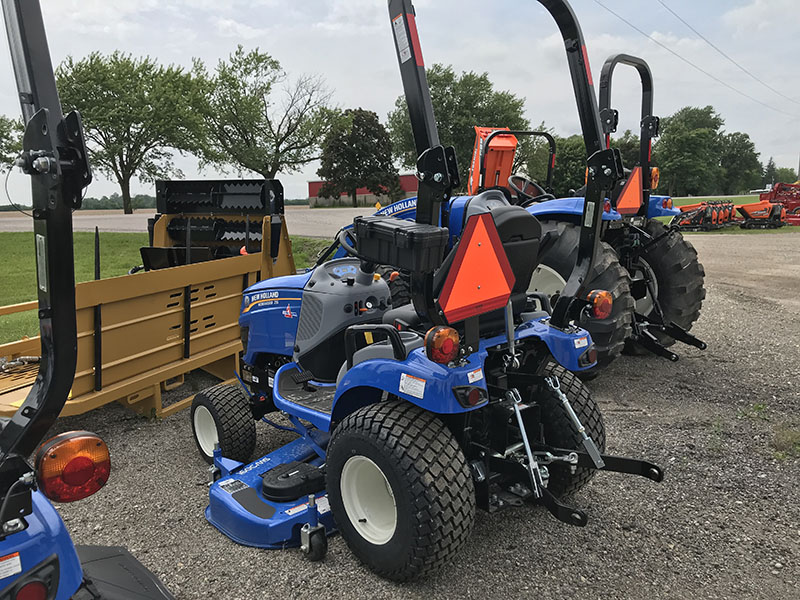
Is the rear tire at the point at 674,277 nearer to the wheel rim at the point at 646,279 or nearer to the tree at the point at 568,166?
the wheel rim at the point at 646,279

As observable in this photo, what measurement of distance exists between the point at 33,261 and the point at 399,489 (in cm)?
1295

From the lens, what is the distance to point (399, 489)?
7.81 feet

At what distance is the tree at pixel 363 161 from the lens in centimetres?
4462

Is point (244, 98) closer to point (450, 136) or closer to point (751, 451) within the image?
point (450, 136)

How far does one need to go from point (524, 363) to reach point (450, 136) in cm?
3503

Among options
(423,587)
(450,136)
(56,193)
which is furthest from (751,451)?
(450,136)

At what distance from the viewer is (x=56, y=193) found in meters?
1.23

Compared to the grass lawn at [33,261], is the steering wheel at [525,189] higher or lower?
higher

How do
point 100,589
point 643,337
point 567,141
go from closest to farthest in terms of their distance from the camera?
point 100,589, point 643,337, point 567,141

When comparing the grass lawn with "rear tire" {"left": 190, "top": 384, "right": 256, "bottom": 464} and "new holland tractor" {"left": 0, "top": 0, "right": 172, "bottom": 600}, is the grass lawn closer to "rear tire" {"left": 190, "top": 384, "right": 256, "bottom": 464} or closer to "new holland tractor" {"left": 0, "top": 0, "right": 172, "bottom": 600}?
"rear tire" {"left": 190, "top": 384, "right": 256, "bottom": 464}

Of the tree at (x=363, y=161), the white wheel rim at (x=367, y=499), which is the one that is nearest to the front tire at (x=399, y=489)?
the white wheel rim at (x=367, y=499)

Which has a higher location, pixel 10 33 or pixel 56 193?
pixel 10 33

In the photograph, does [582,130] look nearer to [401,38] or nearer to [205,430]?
[401,38]

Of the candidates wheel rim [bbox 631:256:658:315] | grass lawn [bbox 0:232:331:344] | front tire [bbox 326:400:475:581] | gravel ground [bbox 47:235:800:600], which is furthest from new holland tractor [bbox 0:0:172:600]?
grass lawn [bbox 0:232:331:344]
